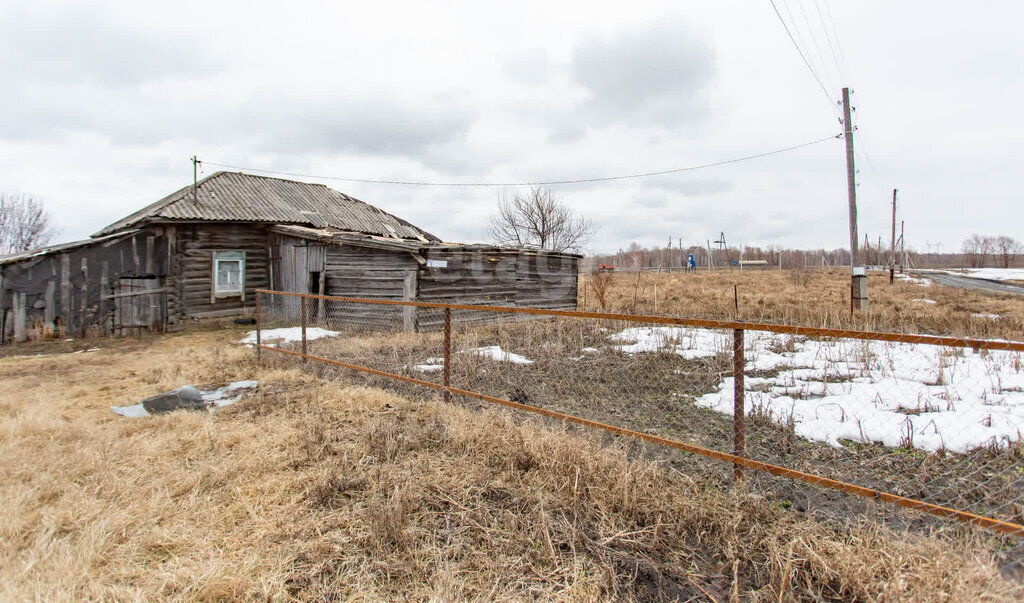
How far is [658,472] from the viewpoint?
3328 mm

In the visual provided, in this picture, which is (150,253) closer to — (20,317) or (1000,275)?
(20,317)

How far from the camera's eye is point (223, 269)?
15766 millimetres

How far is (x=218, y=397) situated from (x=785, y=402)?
24.0 feet

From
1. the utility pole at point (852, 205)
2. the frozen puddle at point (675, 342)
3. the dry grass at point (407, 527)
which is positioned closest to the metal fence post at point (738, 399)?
the dry grass at point (407, 527)

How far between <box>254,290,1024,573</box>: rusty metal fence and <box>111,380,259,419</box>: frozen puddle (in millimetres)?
1062

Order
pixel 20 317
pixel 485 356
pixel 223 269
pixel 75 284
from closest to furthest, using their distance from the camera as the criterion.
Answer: pixel 485 356 → pixel 20 317 → pixel 75 284 → pixel 223 269

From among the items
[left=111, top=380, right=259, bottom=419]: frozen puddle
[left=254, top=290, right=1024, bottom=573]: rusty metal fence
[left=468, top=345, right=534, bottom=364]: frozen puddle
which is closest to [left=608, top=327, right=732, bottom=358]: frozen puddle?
[left=254, top=290, right=1024, bottom=573]: rusty metal fence

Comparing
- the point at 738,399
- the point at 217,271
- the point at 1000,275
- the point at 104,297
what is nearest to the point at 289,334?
the point at 217,271

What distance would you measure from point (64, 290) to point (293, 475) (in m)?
14.2

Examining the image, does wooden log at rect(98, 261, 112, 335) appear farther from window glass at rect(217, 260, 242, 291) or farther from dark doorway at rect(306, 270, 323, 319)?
dark doorway at rect(306, 270, 323, 319)

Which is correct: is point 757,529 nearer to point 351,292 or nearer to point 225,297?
point 351,292

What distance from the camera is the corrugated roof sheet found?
49.6 ft

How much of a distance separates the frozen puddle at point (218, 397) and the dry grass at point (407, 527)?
87 cm

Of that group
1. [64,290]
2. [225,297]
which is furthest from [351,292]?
[64,290]
